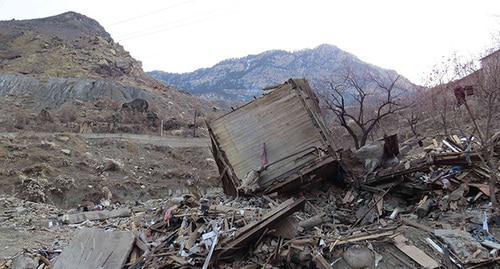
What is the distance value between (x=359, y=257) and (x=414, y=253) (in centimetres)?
62

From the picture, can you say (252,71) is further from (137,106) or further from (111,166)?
(111,166)

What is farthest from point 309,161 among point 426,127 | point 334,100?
point 426,127

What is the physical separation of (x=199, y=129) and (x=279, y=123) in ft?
66.2

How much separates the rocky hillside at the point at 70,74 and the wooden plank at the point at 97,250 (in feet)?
81.7

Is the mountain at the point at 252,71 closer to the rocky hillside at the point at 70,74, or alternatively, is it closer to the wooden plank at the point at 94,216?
the rocky hillside at the point at 70,74

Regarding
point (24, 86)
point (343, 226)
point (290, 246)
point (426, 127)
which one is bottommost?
point (426, 127)

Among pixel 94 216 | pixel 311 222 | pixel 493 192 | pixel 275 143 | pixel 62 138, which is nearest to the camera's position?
pixel 493 192

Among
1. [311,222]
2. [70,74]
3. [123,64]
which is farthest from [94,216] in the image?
[123,64]

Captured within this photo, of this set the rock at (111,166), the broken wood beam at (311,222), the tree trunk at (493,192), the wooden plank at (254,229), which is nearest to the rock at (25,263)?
the wooden plank at (254,229)

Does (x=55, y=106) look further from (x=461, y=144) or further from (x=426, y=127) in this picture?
(x=461, y=144)

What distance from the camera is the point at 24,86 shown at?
32.8 m

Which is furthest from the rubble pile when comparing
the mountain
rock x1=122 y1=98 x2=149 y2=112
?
the mountain

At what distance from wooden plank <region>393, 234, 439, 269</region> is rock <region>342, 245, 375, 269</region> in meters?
0.38

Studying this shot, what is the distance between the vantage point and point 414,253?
466cm
